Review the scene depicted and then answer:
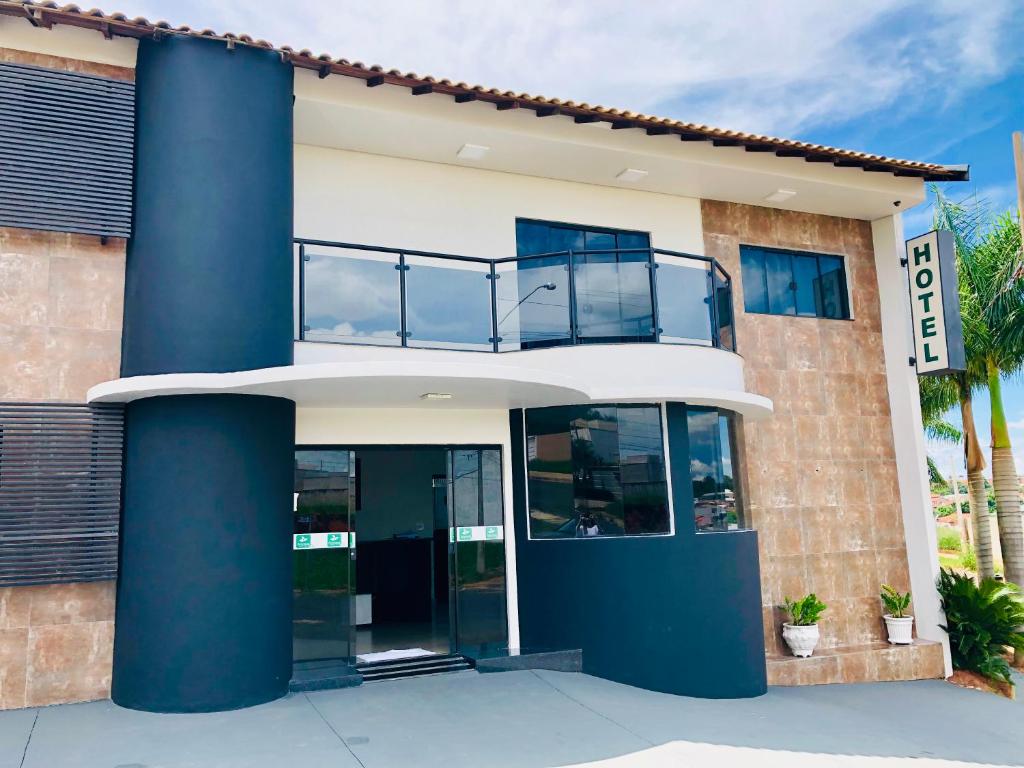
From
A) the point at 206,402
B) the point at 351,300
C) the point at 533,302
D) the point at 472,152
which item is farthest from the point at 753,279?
the point at 206,402

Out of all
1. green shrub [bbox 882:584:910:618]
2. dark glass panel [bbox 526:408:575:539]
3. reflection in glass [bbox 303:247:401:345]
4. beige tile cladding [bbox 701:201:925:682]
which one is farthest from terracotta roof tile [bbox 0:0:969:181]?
green shrub [bbox 882:584:910:618]

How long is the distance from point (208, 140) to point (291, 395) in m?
2.95

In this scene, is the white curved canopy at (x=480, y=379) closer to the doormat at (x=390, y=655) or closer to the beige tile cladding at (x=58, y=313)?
the beige tile cladding at (x=58, y=313)

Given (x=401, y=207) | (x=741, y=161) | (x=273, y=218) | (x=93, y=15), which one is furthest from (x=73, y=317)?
(x=741, y=161)

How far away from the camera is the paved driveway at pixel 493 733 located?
7156mm

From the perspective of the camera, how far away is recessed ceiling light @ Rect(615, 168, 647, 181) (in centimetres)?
1279

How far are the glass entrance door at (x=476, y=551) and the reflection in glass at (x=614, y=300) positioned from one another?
2206mm

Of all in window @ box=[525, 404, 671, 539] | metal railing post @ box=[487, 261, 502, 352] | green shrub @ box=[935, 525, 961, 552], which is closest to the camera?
metal railing post @ box=[487, 261, 502, 352]

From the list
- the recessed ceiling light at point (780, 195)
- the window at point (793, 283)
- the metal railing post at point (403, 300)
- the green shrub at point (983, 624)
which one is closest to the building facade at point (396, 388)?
the metal railing post at point (403, 300)

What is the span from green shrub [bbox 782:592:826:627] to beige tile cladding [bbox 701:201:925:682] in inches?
12.4

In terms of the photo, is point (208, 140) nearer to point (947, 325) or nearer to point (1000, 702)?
point (947, 325)

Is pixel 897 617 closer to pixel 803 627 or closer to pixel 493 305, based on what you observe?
pixel 803 627

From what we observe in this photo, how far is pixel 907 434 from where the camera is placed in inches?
575

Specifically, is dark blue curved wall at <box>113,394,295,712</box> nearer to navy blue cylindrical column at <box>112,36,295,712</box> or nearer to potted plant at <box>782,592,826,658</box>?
navy blue cylindrical column at <box>112,36,295,712</box>
